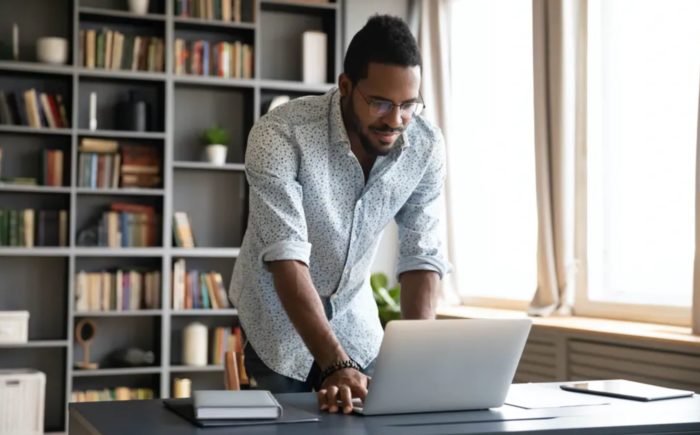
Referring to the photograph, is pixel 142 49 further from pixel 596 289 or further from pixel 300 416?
pixel 300 416

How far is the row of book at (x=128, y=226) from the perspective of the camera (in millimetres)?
5367

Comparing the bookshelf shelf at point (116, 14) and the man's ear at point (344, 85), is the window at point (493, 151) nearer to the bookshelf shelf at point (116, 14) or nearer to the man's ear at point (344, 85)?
the bookshelf shelf at point (116, 14)

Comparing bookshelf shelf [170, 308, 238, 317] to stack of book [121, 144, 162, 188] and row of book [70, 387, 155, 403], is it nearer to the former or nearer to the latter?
row of book [70, 387, 155, 403]

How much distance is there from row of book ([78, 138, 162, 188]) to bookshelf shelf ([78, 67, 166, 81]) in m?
0.34

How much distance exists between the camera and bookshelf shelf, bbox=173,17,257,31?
542 centimetres

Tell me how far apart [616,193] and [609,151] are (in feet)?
0.62

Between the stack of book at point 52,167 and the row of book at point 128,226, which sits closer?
the stack of book at point 52,167

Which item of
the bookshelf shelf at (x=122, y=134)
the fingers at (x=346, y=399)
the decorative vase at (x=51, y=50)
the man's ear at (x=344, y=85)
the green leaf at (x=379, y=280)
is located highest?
the decorative vase at (x=51, y=50)

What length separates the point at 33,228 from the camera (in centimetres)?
526

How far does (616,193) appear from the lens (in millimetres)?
4457

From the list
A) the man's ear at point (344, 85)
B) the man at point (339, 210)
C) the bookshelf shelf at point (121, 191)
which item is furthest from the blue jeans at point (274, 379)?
the bookshelf shelf at point (121, 191)

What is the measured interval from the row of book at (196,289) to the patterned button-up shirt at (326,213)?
9.71ft

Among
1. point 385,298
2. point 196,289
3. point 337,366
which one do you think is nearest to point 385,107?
point 337,366

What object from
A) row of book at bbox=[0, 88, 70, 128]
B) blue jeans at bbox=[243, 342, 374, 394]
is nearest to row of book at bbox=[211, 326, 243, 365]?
row of book at bbox=[0, 88, 70, 128]
